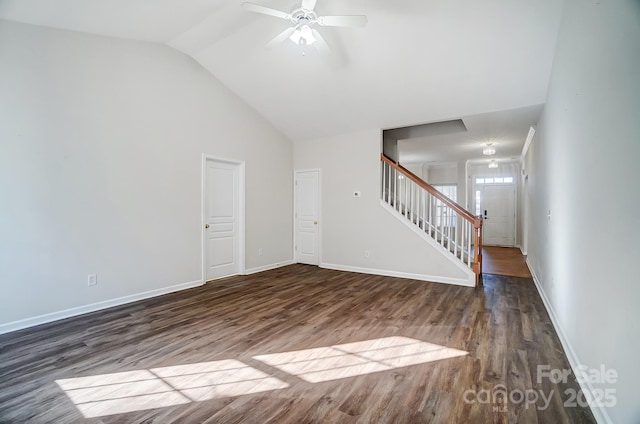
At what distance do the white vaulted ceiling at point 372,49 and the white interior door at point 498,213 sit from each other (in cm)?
595

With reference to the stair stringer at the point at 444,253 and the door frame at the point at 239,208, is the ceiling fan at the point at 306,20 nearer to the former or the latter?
the door frame at the point at 239,208

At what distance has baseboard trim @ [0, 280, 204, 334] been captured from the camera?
2.95m

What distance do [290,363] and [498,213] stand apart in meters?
9.29

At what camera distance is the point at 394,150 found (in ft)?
21.0

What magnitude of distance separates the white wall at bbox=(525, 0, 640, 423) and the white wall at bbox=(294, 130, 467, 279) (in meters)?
2.21

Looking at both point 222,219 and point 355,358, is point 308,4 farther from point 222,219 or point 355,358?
point 222,219

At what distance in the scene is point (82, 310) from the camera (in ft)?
11.1

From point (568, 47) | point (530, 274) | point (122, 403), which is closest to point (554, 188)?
point (568, 47)

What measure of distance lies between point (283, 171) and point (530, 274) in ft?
17.4

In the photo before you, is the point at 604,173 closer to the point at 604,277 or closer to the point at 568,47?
the point at 604,277

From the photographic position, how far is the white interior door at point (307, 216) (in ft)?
20.7

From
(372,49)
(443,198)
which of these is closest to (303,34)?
(372,49)

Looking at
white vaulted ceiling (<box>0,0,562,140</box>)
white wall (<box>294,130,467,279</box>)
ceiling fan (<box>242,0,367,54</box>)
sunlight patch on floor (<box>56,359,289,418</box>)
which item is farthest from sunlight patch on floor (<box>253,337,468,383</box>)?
white vaulted ceiling (<box>0,0,562,140</box>)

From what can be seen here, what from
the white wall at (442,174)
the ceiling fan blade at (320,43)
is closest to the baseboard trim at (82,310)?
the ceiling fan blade at (320,43)
